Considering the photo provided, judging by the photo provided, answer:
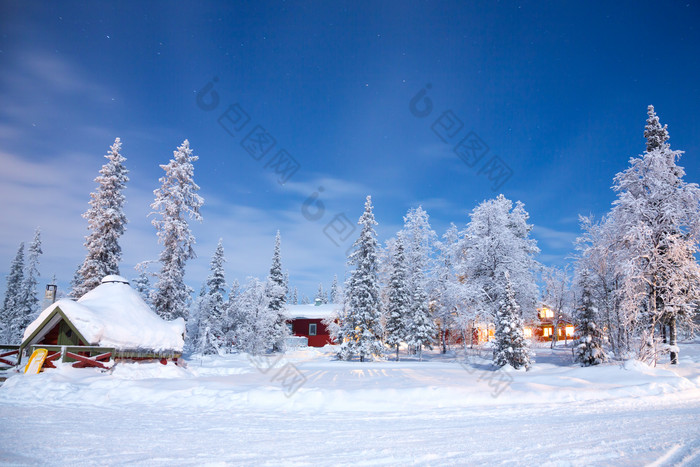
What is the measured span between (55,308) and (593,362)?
31.7 meters

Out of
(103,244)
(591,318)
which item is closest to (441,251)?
(591,318)

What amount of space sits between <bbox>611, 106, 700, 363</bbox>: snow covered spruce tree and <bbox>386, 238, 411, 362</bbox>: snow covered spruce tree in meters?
17.9

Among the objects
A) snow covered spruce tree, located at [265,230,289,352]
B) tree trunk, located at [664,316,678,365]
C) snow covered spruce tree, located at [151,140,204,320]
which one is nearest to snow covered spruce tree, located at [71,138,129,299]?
snow covered spruce tree, located at [151,140,204,320]

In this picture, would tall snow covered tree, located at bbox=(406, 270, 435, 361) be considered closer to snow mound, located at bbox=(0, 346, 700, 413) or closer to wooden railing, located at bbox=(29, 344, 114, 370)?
snow mound, located at bbox=(0, 346, 700, 413)

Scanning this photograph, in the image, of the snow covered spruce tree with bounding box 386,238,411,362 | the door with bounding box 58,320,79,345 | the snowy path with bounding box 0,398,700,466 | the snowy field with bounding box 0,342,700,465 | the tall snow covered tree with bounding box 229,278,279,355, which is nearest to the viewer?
the snowy path with bounding box 0,398,700,466

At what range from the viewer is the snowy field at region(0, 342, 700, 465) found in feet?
19.9

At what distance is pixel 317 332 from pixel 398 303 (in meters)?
24.5

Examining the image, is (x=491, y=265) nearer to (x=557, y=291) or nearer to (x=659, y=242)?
(x=659, y=242)

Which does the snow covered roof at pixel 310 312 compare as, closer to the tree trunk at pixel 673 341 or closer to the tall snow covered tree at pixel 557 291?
the tall snow covered tree at pixel 557 291

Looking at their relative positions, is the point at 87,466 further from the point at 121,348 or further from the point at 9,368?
the point at 9,368

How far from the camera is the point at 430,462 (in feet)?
19.1

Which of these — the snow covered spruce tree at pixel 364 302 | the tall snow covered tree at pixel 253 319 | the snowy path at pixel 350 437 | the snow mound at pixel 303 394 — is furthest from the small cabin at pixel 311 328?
the snowy path at pixel 350 437

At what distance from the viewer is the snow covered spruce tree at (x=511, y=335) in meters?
24.1

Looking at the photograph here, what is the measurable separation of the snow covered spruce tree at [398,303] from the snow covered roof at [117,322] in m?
20.7
